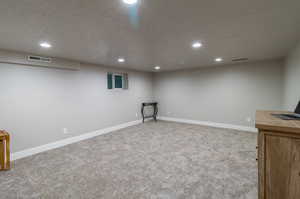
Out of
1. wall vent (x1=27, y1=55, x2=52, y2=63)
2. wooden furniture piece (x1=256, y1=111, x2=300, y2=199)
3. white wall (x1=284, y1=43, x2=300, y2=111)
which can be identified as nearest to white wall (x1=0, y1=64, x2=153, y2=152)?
wall vent (x1=27, y1=55, x2=52, y2=63)

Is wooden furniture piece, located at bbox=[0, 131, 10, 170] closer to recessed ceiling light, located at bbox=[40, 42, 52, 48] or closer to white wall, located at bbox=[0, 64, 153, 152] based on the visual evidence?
white wall, located at bbox=[0, 64, 153, 152]

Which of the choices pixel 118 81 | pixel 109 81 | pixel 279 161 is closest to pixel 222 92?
pixel 118 81

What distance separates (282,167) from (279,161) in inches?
1.7

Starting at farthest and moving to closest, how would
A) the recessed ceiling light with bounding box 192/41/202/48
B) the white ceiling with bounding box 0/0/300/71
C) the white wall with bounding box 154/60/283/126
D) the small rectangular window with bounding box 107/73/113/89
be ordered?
the small rectangular window with bounding box 107/73/113/89 → the white wall with bounding box 154/60/283/126 → the recessed ceiling light with bounding box 192/41/202/48 → the white ceiling with bounding box 0/0/300/71

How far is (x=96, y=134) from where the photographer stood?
4480mm

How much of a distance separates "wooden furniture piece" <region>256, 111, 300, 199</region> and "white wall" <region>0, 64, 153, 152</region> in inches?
156

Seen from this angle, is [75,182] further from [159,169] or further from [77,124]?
[77,124]

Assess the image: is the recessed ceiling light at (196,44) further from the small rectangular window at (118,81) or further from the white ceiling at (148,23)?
the small rectangular window at (118,81)

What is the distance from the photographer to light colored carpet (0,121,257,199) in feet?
6.33

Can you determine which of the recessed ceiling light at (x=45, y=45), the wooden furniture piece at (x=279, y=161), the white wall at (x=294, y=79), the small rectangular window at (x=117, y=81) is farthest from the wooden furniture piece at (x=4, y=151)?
the white wall at (x=294, y=79)

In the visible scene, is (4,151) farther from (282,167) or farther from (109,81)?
(282,167)

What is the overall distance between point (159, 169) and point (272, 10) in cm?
255

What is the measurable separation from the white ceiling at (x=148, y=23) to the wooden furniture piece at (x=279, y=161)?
1.16 meters

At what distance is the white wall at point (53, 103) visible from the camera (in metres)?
2.94
